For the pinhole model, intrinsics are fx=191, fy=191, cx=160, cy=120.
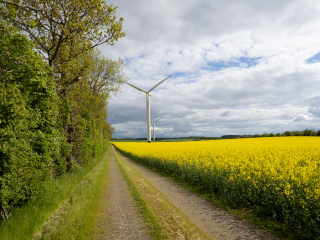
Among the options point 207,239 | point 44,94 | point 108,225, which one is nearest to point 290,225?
point 207,239

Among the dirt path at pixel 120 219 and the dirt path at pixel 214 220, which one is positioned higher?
the dirt path at pixel 120 219

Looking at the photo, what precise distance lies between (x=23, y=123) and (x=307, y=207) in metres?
9.82

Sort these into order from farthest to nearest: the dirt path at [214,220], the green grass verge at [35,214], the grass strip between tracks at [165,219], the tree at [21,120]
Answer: the tree at [21,120], the dirt path at [214,220], the grass strip between tracks at [165,219], the green grass verge at [35,214]

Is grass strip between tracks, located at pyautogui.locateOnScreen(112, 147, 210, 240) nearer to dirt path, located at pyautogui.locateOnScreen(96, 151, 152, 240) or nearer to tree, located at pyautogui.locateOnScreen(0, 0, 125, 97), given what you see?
dirt path, located at pyautogui.locateOnScreen(96, 151, 152, 240)

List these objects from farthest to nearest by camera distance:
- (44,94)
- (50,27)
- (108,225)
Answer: (50,27), (44,94), (108,225)

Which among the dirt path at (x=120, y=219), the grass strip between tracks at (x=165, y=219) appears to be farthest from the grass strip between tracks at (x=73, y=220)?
the grass strip between tracks at (x=165, y=219)

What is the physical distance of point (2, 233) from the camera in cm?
564

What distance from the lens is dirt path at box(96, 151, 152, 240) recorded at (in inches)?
234

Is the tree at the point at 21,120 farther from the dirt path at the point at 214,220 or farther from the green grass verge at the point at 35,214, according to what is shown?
the dirt path at the point at 214,220

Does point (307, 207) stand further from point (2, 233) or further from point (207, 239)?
point (2, 233)

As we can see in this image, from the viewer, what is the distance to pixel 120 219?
7.14m

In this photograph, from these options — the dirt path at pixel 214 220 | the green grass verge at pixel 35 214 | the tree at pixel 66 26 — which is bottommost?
the dirt path at pixel 214 220

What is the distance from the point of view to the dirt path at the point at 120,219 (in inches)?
234

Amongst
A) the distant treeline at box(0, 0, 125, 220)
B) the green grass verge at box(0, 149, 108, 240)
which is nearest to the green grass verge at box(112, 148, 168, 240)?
the green grass verge at box(0, 149, 108, 240)
